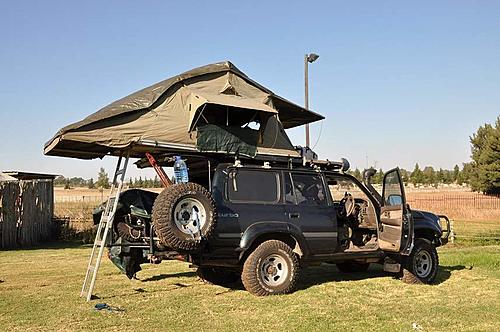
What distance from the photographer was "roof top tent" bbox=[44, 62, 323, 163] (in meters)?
7.96

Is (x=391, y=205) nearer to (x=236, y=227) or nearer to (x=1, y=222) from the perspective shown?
(x=236, y=227)

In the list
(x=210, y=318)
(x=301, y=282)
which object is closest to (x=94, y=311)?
(x=210, y=318)

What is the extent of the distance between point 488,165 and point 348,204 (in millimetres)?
41200

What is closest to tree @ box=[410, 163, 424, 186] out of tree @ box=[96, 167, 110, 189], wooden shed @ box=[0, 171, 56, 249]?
tree @ box=[96, 167, 110, 189]

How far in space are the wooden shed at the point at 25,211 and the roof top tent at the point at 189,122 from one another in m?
10.4

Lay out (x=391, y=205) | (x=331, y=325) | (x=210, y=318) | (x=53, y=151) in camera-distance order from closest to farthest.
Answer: (x=331, y=325) < (x=210, y=318) < (x=53, y=151) < (x=391, y=205)

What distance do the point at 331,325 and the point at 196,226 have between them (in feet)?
7.56

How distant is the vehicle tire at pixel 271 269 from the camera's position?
8.02 m

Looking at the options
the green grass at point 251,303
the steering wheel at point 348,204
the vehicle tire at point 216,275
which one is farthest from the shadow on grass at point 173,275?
the steering wheel at point 348,204

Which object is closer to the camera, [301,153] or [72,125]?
[72,125]

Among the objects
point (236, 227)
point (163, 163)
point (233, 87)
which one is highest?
point (233, 87)

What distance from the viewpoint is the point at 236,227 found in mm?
7992

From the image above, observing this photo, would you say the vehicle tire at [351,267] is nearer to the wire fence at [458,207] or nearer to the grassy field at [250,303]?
the grassy field at [250,303]

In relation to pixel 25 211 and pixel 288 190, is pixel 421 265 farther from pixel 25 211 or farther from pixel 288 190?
pixel 25 211
